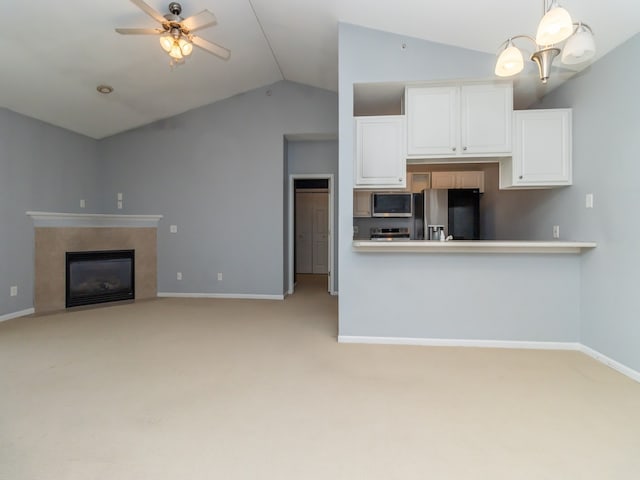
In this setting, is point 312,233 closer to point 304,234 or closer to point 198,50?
point 304,234

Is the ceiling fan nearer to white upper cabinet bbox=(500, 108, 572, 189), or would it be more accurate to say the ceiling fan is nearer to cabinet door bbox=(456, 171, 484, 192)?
white upper cabinet bbox=(500, 108, 572, 189)

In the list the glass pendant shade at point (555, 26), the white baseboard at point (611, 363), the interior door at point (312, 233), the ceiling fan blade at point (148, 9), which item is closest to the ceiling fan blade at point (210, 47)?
the ceiling fan blade at point (148, 9)

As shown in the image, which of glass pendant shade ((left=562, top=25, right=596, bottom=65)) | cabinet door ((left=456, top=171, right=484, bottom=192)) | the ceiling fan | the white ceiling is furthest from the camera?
cabinet door ((left=456, top=171, right=484, bottom=192))

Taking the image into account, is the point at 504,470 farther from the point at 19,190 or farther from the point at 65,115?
A: the point at 65,115

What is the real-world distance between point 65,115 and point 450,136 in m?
4.95

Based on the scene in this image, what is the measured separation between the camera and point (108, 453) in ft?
5.26

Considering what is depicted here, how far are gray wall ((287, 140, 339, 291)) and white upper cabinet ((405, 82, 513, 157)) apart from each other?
256 cm

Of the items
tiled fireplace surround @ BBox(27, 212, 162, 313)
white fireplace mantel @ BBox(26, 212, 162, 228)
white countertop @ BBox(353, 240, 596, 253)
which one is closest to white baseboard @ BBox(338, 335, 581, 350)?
white countertop @ BBox(353, 240, 596, 253)

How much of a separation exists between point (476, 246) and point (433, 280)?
496 millimetres

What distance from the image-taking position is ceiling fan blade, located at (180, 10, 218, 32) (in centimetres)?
281

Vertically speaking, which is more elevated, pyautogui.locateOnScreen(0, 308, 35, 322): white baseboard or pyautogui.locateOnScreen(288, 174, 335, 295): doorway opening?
pyautogui.locateOnScreen(288, 174, 335, 295): doorway opening

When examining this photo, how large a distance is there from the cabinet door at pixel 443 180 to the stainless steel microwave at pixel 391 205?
554 mm

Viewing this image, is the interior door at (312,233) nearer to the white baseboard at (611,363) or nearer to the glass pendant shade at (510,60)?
the white baseboard at (611,363)

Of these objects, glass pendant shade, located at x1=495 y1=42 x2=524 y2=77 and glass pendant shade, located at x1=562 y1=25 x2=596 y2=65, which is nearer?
glass pendant shade, located at x1=562 y1=25 x2=596 y2=65
